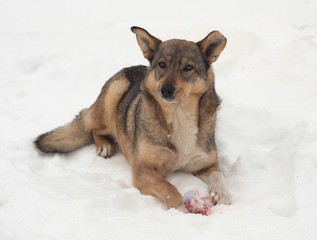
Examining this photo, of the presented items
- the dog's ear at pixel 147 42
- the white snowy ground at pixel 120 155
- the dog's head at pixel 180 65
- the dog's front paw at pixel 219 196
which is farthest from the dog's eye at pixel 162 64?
the dog's front paw at pixel 219 196

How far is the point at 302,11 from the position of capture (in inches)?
361

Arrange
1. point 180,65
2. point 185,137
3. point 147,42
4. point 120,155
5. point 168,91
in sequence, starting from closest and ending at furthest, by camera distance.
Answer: point 168,91 → point 180,65 → point 185,137 → point 147,42 → point 120,155

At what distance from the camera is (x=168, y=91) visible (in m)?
4.02

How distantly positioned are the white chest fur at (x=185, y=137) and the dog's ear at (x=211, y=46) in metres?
0.74

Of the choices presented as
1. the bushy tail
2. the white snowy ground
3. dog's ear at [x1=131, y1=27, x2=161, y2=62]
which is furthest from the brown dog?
the bushy tail

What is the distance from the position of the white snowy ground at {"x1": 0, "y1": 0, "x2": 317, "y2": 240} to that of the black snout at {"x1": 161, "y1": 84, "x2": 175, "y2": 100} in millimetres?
1081

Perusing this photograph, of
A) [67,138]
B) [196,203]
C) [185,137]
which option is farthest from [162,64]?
[67,138]

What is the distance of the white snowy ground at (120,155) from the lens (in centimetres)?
337

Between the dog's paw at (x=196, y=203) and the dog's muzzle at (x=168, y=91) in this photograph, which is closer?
the dog's paw at (x=196, y=203)

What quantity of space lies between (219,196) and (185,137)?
30.4 inches

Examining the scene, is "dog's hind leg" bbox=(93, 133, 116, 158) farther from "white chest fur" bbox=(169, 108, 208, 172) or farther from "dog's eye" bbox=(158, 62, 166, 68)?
"dog's eye" bbox=(158, 62, 166, 68)

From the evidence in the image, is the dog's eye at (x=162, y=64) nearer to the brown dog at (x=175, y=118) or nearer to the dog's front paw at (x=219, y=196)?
the brown dog at (x=175, y=118)

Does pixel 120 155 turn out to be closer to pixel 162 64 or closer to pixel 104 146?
pixel 104 146

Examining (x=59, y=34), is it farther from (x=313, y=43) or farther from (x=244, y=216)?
(x=244, y=216)
